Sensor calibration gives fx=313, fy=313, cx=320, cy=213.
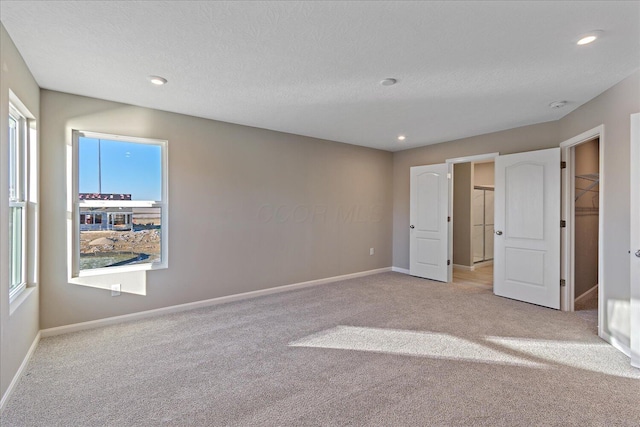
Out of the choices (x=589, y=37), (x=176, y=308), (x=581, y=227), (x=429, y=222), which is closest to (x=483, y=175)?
(x=429, y=222)

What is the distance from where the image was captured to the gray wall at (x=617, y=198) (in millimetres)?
2736

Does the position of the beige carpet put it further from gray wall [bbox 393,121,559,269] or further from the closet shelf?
gray wall [bbox 393,121,559,269]

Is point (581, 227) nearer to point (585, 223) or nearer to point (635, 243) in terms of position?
point (585, 223)

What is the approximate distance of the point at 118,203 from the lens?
3.55 metres

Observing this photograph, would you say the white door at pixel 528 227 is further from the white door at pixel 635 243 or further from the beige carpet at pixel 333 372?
the white door at pixel 635 243

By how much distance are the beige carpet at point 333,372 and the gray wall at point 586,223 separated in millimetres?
1099

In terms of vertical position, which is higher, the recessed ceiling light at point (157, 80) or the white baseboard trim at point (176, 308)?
the recessed ceiling light at point (157, 80)

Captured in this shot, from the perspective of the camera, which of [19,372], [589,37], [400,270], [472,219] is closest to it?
[589,37]

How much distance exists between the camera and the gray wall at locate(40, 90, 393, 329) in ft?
10.4

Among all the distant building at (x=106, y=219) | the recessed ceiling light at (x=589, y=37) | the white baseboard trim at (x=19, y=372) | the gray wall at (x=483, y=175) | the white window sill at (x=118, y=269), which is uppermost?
the recessed ceiling light at (x=589, y=37)

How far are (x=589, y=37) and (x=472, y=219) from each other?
4.88 meters

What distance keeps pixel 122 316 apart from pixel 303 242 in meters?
2.59

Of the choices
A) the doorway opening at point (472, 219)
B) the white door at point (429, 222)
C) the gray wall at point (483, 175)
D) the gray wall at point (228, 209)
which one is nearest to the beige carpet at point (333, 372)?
the gray wall at point (228, 209)

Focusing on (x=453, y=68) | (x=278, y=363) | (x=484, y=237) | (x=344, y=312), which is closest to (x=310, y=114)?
(x=453, y=68)
